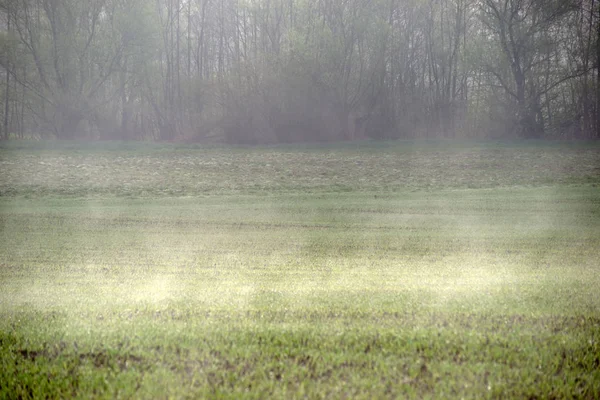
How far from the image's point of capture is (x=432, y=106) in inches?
1750

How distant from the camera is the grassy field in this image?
4203 mm

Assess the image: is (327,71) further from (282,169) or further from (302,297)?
(302,297)

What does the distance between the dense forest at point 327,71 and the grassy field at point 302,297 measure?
62.1 ft

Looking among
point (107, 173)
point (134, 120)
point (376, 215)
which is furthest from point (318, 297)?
point (134, 120)

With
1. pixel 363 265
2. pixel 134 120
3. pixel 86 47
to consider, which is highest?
pixel 86 47

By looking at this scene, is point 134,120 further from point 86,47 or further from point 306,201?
point 306,201

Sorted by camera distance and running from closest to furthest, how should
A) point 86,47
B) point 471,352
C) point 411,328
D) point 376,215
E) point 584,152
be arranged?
point 471,352 → point 411,328 → point 376,215 → point 584,152 → point 86,47

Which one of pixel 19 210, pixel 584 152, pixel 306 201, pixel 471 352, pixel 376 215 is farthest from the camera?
pixel 584 152

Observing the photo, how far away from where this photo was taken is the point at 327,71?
39469mm

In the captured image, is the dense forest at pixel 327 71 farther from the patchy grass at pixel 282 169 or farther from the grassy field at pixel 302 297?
the grassy field at pixel 302 297

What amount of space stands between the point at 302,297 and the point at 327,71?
34226mm

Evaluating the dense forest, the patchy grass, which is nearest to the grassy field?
the patchy grass

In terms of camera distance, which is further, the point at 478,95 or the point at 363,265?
the point at 478,95

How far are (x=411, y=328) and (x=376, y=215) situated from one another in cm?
1184
